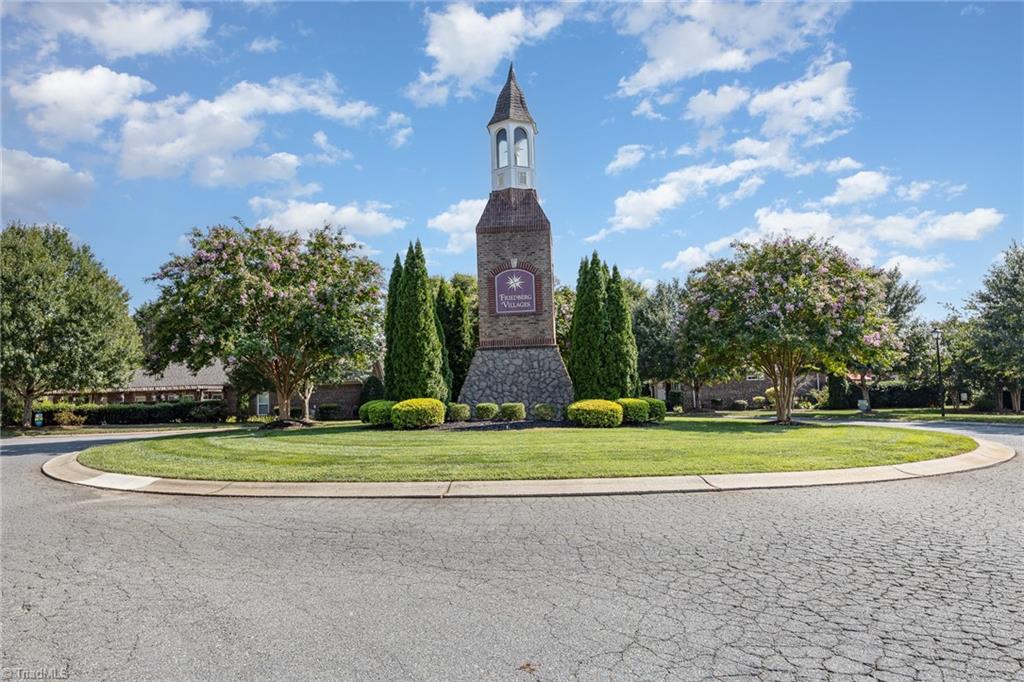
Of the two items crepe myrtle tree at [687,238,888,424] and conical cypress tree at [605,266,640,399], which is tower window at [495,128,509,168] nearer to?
conical cypress tree at [605,266,640,399]

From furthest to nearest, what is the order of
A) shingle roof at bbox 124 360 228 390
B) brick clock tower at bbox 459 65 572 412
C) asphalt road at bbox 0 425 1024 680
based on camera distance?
shingle roof at bbox 124 360 228 390 < brick clock tower at bbox 459 65 572 412 < asphalt road at bbox 0 425 1024 680

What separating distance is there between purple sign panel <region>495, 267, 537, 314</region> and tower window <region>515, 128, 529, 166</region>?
15.7 ft

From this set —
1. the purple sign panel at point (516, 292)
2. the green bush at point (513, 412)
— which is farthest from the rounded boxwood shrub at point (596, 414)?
the purple sign panel at point (516, 292)

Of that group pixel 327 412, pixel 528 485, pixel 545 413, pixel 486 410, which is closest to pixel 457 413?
pixel 486 410

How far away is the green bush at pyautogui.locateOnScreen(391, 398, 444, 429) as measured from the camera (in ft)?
63.9

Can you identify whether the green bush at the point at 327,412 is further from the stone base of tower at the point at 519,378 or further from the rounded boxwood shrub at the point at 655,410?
the rounded boxwood shrub at the point at 655,410

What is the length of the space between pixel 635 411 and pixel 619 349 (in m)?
3.04

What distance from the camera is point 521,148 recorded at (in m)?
25.4

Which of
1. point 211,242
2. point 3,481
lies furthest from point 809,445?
point 211,242

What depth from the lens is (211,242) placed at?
20.9 meters

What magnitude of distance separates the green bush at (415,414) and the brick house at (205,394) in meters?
17.8

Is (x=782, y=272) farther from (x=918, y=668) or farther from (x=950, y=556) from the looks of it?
(x=918, y=668)

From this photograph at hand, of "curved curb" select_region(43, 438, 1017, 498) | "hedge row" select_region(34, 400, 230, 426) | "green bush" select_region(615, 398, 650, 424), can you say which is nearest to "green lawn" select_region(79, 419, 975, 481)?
"curved curb" select_region(43, 438, 1017, 498)

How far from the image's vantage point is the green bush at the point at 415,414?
1948 centimetres
